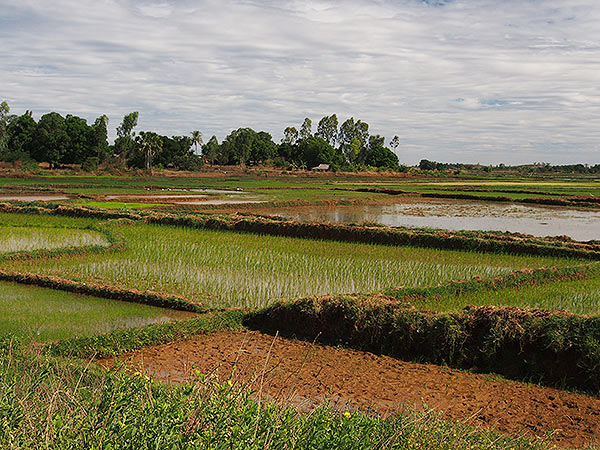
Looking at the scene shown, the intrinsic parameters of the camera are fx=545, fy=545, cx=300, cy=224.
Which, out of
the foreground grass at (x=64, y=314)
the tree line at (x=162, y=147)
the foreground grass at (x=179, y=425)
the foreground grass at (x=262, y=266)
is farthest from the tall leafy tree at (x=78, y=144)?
the foreground grass at (x=179, y=425)

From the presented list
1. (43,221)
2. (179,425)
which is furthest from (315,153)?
(179,425)

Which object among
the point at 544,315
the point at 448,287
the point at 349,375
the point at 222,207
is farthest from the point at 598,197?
the point at 349,375

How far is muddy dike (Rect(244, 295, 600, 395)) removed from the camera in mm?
5566

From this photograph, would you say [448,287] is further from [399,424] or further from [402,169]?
[402,169]

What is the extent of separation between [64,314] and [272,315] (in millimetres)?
2760

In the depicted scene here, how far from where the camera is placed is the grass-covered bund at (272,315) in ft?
9.29

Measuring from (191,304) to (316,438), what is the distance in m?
4.94

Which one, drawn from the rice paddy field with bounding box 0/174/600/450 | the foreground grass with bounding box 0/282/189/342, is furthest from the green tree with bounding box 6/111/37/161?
the foreground grass with bounding box 0/282/189/342

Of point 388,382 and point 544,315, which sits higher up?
point 544,315

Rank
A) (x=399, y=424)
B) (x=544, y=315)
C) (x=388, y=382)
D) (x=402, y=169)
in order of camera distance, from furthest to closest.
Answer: (x=402, y=169), (x=544, y=315), (x=388, y=382), (x=399, y=424)

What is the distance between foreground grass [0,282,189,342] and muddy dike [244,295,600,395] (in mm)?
1790

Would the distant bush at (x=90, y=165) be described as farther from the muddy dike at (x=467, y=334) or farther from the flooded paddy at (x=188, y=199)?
the muddy dike at (x=467, y=334)

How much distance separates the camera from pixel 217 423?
2.70 meters

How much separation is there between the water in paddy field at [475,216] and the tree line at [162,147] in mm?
31004
